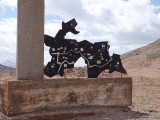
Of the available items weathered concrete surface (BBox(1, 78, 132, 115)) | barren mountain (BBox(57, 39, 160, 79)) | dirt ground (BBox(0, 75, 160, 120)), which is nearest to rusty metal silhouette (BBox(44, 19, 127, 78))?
weathered concrete surface (BBox(1, 78, 132, 115))

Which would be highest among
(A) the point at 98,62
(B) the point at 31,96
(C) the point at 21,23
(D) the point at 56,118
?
(C) the point at 21,23

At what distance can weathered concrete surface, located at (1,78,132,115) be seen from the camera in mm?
10227

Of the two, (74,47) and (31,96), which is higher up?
(74,47)

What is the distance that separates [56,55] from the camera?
489 inches

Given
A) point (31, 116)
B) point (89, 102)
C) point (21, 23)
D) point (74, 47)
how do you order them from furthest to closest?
point (74, 47) < point (89, 102) < point (21, 23) < point (31, 116)

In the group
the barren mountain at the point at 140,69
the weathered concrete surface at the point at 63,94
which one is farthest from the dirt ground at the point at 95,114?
the barren mountain at the point at 140,69

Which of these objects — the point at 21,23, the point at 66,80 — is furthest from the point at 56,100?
the point at 21,23

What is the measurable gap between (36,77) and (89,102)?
78.5 inches

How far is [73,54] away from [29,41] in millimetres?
2166

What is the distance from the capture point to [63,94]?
36.8ft

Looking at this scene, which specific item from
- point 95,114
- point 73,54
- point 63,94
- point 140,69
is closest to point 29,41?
point 63,94

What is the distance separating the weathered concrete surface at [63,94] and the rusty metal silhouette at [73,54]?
3.04ft

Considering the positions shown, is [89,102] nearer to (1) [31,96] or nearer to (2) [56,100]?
(2) [56,100]

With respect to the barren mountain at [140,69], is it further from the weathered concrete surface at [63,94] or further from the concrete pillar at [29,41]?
the concrete pillar at [29,41]
